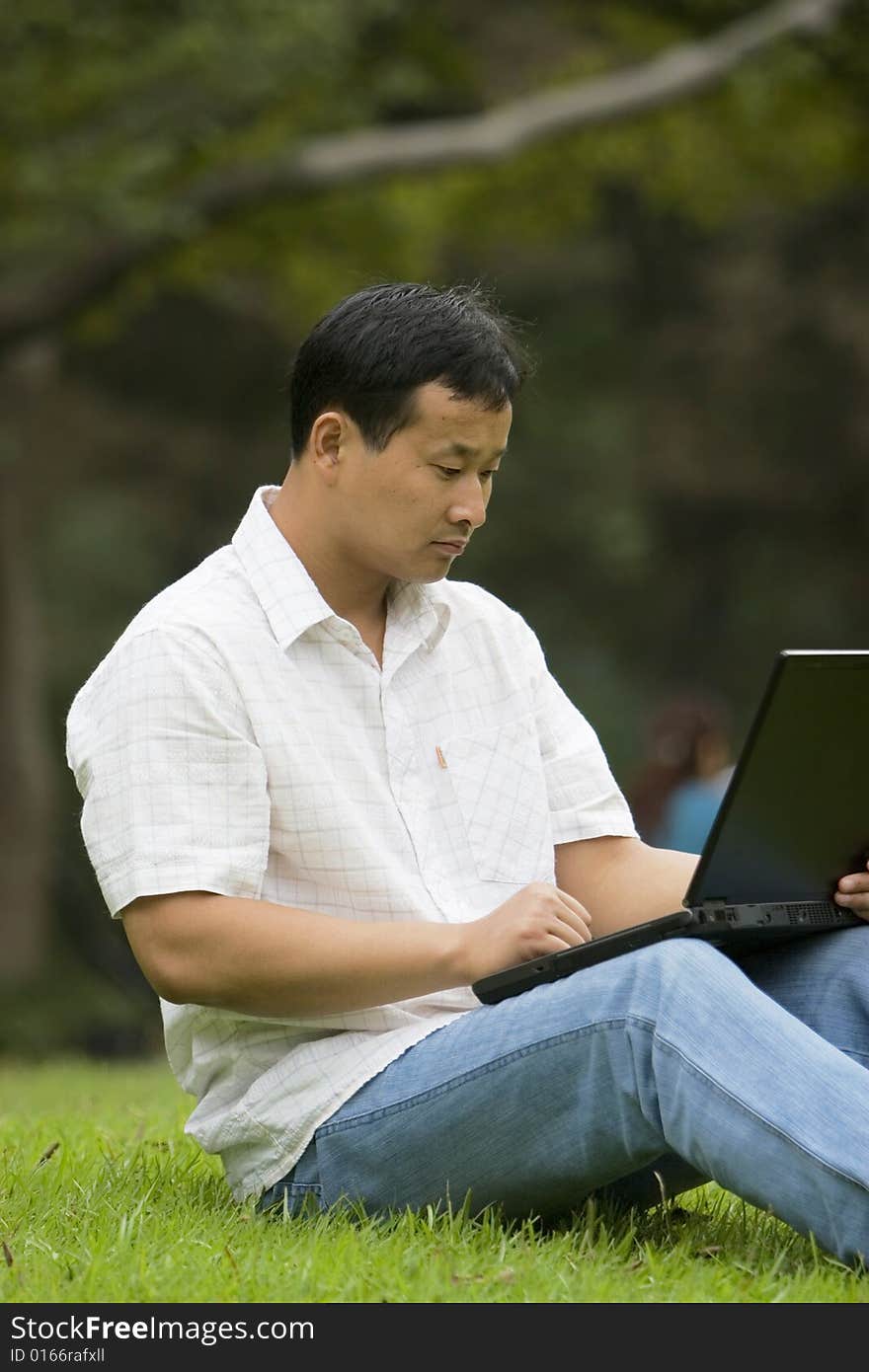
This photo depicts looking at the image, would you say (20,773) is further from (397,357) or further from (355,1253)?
(355,1253)

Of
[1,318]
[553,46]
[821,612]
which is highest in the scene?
[553,46]

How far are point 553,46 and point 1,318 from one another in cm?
534

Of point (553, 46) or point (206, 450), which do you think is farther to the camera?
point (206, 450)

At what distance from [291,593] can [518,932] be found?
2.27 ft

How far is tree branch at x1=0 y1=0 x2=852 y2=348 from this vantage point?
11.2 meters

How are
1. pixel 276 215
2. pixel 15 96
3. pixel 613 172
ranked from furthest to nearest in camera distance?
pixel 613 172 < pixel 276 215 < pixel 15 96

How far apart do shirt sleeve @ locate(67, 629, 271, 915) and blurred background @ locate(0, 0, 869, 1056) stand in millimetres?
917

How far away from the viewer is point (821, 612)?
21.6m

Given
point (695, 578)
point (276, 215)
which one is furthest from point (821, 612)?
point (276, 215)

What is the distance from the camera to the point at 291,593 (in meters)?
3.32

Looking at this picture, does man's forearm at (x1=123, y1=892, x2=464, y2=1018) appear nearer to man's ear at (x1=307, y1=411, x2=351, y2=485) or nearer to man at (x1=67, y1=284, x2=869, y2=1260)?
man at (x1=67, y1=284, x2=869, y2=1260)

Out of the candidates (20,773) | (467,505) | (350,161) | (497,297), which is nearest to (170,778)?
(467,505)

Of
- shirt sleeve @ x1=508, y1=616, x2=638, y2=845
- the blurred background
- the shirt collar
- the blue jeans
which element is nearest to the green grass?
the blue jeans
